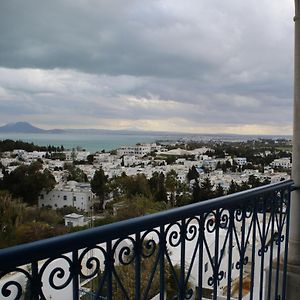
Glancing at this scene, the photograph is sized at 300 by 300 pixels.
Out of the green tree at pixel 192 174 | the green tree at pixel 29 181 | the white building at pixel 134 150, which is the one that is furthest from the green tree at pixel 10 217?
the green tree at pixel 192 174

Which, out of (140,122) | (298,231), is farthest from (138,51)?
(298,231)

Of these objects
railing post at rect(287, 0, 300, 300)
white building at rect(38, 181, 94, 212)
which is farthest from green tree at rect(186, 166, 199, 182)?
railing post at rect(287, 0, 300, 300)

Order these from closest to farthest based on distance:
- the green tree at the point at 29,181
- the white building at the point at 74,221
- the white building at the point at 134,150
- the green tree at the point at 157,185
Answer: the white building at the point at 74,221, the green tree at the point at 29,181, the green tree at the point at 157,185, the white building at the point at 134,150

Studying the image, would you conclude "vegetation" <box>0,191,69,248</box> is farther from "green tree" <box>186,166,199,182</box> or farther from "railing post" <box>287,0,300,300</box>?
"railing post" <box>287,0,300,300</box>

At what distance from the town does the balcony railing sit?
12.3ft

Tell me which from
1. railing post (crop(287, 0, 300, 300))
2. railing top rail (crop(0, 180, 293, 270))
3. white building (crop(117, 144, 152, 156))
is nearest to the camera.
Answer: railing top rail (crop(0, 180, 293, 270))

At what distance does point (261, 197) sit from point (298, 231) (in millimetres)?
743

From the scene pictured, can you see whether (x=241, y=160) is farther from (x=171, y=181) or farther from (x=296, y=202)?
(x=296, y=202)

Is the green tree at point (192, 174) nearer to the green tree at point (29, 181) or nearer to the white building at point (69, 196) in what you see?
the white building at point (69, 196)

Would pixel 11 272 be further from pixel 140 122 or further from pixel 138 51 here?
pixel 140 122

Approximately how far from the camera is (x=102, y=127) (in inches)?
422

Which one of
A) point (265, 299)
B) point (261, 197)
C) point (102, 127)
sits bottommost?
point (265, 299)

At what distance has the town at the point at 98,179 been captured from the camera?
6738mm

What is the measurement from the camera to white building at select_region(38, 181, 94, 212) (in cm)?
943
